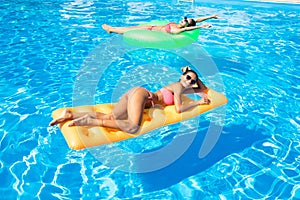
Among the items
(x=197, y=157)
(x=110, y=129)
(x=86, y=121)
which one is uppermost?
(x=86, y=121)

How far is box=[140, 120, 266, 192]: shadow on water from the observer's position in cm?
343

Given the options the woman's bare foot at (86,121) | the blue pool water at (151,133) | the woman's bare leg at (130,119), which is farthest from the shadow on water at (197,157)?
the woman's bare foot at (86,121)

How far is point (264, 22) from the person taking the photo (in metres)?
10.2

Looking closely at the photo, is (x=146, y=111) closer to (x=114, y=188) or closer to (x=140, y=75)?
(x=114, y=188)

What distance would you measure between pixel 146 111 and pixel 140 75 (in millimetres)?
2115

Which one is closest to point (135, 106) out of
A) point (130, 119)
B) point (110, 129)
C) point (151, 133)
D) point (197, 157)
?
point (130, 119)

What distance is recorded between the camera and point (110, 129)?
3.48 meters

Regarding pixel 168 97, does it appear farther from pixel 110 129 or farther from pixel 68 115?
pixel 68 115

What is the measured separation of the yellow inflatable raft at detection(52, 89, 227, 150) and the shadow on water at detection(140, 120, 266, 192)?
1.59ft

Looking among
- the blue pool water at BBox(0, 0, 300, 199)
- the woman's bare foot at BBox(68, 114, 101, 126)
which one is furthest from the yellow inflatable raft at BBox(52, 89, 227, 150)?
the blue pool water at BBox(0, 0, 300, 199)

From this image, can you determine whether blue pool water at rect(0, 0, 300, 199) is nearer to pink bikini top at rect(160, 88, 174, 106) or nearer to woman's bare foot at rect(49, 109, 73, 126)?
pink bikini top at rect(160, 88, 174, 106)

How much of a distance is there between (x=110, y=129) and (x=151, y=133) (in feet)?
2.82

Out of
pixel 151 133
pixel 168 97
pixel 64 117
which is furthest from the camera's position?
pixel 151 133

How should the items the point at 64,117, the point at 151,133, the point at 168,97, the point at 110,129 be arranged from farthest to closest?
the point at 151,133, the point at 168,97, the point at 110,129, the point at 64,117
